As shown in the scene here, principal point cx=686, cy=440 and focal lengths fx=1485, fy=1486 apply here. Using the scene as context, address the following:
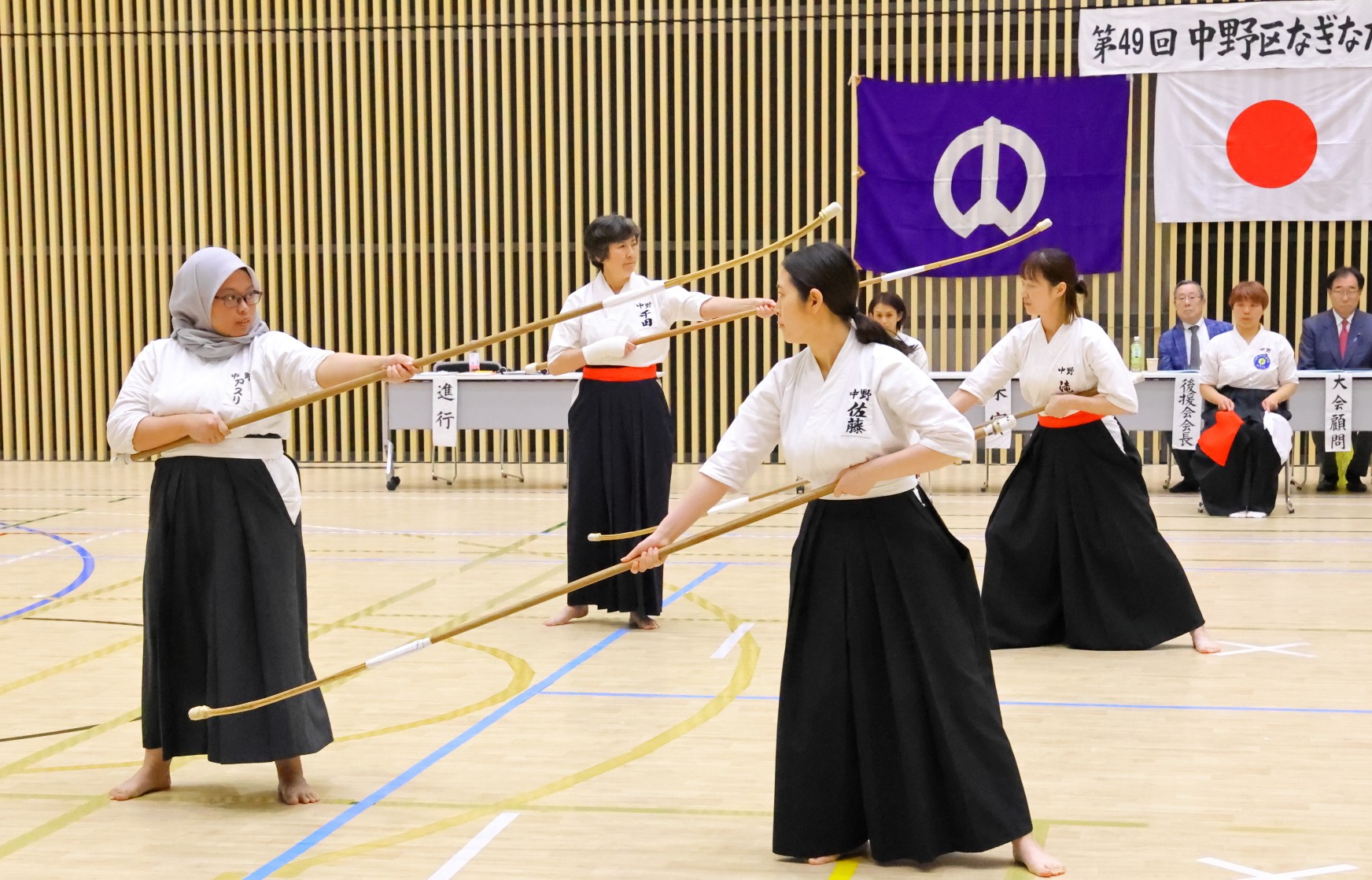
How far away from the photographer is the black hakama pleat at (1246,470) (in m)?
9.45

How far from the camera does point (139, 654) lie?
220 inches

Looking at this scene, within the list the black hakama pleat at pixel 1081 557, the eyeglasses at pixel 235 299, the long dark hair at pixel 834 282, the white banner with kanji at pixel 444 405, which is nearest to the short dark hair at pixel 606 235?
the black hakama pleat at pixel 1081 557

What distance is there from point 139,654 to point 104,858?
2.33 metres

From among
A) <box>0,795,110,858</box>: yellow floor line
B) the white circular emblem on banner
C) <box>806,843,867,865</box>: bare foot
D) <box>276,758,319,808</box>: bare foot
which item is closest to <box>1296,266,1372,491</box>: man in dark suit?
the white circular emblem on banner

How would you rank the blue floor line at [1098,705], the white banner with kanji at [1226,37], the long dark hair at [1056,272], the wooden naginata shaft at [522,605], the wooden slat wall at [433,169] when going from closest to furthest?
the wooden naginata shaft at [522,605]
the blue floor line at [1098,705]
the long dark hair at [1056,272]
the white banner with kanji at [1226,37]
the wooden slat wall at [433,169]

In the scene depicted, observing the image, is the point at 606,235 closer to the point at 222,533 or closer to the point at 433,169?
the point at 222,533

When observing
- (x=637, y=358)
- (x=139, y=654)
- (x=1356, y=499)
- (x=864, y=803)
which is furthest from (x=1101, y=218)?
(x=864, y=803)

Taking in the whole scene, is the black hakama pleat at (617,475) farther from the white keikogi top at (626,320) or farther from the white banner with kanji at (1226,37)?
the white banner with kanji at (1226,37)

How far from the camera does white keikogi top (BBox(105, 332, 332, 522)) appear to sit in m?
3.69

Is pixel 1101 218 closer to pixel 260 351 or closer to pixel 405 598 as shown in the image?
pixel 405 598

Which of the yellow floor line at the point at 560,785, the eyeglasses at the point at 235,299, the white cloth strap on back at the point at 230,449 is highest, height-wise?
the eyeglasses at the point at 235,299

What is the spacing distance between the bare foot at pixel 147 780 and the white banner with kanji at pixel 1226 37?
372 inches

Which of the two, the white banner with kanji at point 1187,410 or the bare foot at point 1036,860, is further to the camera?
the white banner with kanji at point 1187,410

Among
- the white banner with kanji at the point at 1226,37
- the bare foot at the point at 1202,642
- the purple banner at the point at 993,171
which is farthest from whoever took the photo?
the purple banner at the point at 993,171
